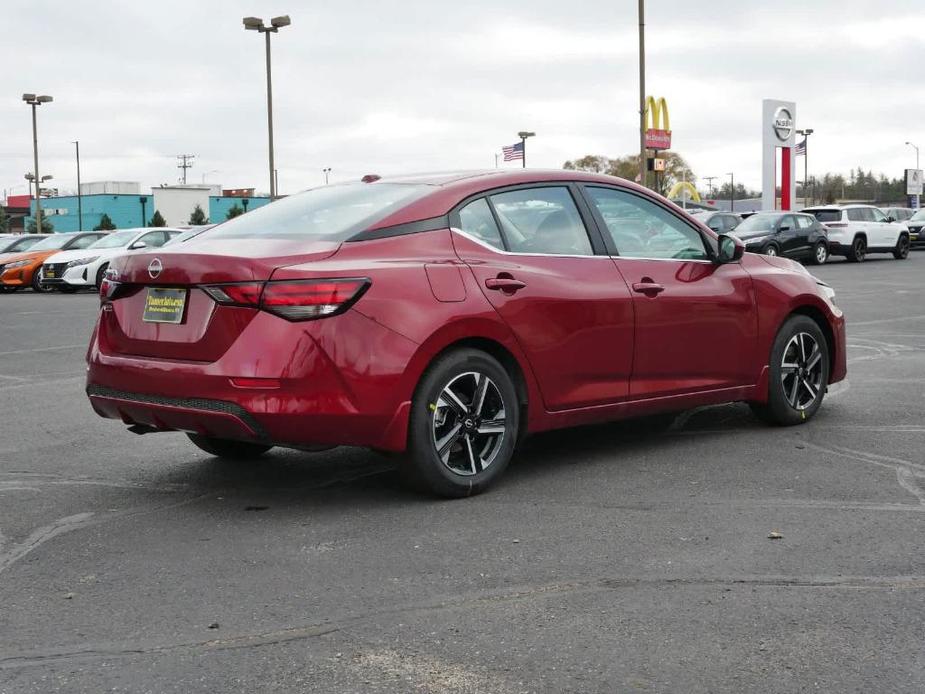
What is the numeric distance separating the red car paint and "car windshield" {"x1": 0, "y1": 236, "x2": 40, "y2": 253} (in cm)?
2941

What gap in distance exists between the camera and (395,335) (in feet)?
17.4

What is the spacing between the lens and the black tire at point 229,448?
Result: 260 inches

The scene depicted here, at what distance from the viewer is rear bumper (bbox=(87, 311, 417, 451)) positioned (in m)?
5.14

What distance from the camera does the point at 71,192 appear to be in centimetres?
14775

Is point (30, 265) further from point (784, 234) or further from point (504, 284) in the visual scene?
point (504, 284)

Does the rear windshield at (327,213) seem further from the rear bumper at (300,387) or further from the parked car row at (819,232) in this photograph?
the parked car row at (819,232)

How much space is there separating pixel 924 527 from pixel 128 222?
5221 inches

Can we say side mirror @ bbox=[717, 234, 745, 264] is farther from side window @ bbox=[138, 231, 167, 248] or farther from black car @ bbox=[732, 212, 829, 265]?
black car @ bbox=[732, 212, 829, 265]

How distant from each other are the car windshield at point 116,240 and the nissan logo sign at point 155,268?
2523 centimetres

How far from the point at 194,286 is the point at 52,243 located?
29.2 m

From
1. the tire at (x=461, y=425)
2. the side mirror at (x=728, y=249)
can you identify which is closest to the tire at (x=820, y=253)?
the side mirror at (x=728, y=249)

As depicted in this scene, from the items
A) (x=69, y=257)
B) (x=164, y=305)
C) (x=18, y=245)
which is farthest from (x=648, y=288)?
(x=18, y=245)

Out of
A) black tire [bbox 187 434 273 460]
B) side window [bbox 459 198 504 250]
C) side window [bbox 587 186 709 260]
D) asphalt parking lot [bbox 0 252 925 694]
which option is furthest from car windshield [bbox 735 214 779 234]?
side window [bbox 459 198 504 250]

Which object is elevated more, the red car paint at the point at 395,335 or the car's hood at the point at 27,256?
the car's hood at the point at 27,256
